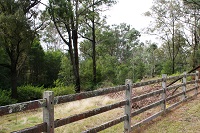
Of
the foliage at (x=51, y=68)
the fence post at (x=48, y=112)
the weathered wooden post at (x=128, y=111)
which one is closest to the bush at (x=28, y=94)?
the foliage at (x=51, y=68)

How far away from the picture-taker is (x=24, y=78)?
30688 mm

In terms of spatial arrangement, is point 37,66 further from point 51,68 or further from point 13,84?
point 13,84

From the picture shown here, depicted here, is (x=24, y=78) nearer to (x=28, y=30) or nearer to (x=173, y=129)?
(x=28, y=30)

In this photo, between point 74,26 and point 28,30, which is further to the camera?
point 74,26

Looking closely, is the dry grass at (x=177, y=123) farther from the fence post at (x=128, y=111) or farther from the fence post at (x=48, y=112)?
the fence post at (x=48, y=112)

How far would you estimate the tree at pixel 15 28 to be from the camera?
1572 cm

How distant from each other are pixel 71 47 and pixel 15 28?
8.32 meters

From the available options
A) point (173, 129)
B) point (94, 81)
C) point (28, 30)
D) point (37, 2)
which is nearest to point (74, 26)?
point (37, 2)

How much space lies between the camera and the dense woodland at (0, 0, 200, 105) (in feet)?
56.9

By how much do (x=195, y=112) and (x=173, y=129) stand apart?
1949 mm

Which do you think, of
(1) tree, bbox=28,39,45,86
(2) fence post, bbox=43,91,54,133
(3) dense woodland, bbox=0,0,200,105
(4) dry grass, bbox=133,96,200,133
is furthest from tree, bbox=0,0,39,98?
(2) fence post, bbox=43,91,54,133

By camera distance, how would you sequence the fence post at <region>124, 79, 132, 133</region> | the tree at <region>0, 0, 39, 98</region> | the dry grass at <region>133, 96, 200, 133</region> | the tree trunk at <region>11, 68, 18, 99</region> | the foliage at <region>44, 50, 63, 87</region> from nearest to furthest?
the fence post at <region>124, 79, 132, 133</region> → the dry grass at <region>133, 96, 200, 133</region> → the tree at <region>0, 0, 39, 98</region> → the tree trunk at <region>11, 68, 18, 99</region> → the foliage at <region>44, 50, 63, 87</region>

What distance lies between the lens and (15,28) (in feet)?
52.3

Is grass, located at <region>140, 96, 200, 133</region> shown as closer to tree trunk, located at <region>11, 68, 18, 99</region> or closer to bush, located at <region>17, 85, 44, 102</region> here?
tree trunk, located at <region>11, 68, 18, 99</region>
